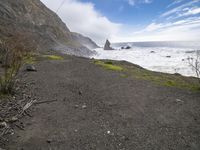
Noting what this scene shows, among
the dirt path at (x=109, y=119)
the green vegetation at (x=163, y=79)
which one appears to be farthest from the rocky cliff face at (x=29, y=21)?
the dirt path at (x=109, y=119)

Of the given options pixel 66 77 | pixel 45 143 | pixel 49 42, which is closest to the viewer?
pixel 45 143

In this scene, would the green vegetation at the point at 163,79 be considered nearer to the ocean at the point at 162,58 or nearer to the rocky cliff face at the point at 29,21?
the ocean at the point at 162,58

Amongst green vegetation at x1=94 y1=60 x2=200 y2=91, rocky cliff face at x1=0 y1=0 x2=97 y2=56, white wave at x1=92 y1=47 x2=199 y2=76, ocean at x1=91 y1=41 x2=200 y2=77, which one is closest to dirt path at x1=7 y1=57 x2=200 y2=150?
green vegetation at x1=94 y1=60 x2=200 y2=91

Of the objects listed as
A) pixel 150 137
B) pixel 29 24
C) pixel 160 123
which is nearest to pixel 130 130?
pixel 150 137

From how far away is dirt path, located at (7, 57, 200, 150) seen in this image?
194 inches

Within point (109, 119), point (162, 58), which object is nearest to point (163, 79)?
point (109, 119)

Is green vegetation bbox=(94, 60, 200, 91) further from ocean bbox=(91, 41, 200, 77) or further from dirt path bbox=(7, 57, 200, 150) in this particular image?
ocean bbox=(91, 41, 200, 77)

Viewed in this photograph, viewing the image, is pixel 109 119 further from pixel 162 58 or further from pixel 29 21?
pixel 29 21

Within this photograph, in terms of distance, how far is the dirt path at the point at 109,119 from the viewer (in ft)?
16.2

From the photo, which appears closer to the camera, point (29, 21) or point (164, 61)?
point (164, 61)

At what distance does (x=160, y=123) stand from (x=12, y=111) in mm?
4374

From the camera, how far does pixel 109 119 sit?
6.17 meters

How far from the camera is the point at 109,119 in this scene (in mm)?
6168

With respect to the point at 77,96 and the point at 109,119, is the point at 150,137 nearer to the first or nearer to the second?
the point at 109,119
